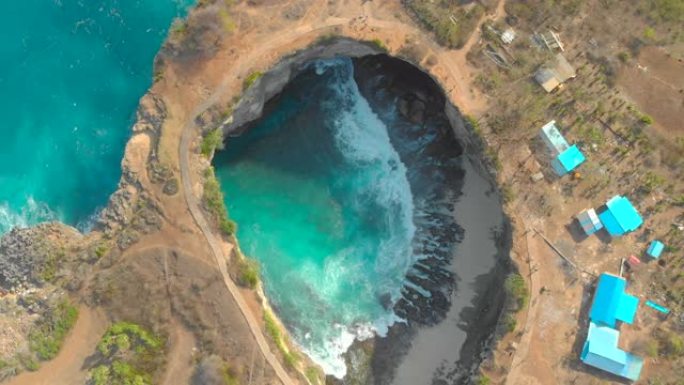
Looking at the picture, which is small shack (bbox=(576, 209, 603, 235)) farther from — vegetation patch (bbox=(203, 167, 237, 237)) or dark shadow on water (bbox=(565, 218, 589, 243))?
vegetation patch (bbox=(203, 167, 237, 237))

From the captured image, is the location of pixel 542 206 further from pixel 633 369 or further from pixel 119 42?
pixel 119 42

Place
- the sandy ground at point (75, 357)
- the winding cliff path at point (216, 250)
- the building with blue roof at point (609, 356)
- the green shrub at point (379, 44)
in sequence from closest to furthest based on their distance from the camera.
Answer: the building with blue roof at point (609, 356), the winding cliff path at point (216, 250), the sandy ground at point (75, 357), the green shrub at point (379, 44)

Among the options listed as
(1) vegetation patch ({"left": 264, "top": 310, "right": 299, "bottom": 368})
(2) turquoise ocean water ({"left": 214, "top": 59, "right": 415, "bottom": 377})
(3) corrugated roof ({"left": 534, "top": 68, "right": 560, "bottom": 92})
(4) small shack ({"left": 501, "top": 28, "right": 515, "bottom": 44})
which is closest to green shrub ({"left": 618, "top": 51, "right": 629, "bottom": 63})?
(3) corrugated roof ({"left": 534, "top": 68, "right": 560, "bottom": 92})

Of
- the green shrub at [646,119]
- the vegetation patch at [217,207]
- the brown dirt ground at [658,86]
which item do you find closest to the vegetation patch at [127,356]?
the vegetation patch at [217,207]

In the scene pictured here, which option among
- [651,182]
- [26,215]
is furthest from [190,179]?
[651,182]

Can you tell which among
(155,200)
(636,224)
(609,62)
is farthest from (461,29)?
(155,200)

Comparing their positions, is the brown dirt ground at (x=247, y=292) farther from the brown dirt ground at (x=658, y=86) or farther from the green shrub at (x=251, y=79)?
the brown dirt ground at (x=658, y=86)

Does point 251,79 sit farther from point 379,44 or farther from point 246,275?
point 246,275
